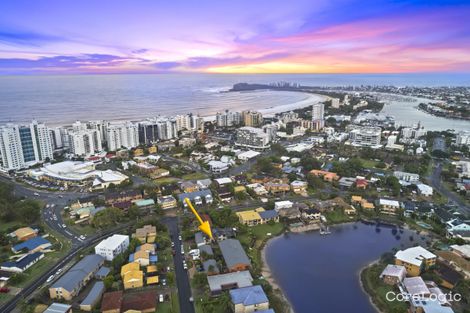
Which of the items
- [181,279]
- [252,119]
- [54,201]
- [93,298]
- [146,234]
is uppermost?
[252,119]

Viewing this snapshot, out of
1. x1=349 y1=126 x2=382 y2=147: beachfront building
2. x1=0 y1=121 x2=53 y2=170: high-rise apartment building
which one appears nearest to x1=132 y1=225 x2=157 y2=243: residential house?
x1=0 y1=121 x2=53 y2=170: high-rise apartment building

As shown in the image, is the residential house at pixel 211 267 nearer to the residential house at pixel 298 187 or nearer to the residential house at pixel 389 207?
the residential house at pixel 298 187

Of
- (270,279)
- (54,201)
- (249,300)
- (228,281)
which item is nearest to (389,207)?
(270,279)

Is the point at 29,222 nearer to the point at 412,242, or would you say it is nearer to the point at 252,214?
the point at 252,214

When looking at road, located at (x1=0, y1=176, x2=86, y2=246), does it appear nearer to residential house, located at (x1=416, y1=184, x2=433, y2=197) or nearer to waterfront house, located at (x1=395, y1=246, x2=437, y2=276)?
waterfront house, located at (x1=395, y1=246, x2=437, y2=276)

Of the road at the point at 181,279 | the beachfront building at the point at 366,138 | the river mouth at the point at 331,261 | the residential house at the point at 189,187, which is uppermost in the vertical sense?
the beachfront building at the point at 366,138

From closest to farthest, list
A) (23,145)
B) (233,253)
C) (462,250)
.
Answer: (233,253) < (462,250) < (23,145)

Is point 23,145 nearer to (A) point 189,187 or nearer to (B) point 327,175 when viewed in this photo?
(A) point 189,187

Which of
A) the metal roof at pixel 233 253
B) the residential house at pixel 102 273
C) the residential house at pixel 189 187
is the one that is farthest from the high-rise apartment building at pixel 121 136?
the metal roof at pixel 233 253
